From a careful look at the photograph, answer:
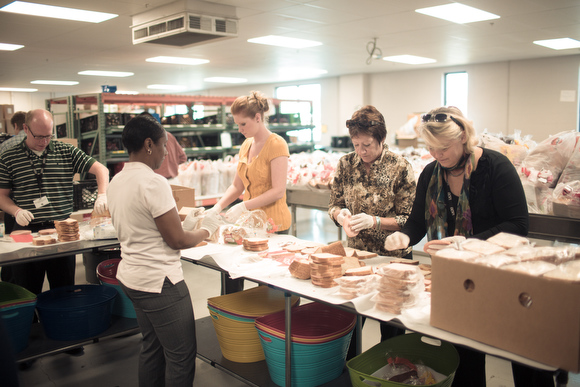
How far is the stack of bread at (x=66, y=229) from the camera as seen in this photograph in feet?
9.77

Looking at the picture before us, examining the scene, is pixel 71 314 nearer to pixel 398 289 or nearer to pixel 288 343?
pixel 288 343

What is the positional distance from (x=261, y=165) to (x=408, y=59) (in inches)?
351

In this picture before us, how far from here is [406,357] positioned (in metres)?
2.27

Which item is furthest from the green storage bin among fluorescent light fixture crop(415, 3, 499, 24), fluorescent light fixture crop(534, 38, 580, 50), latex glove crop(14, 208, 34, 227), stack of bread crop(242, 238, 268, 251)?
fluorescent light fixture crop(534, 38, 580, 50)

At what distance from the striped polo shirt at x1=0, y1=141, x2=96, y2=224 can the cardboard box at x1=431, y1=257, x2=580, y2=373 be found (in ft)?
8.81

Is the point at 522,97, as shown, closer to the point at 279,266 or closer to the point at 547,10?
the point at 547,10

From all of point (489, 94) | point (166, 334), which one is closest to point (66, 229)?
point (166, 334)

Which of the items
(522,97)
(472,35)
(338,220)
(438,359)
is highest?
(472,35)

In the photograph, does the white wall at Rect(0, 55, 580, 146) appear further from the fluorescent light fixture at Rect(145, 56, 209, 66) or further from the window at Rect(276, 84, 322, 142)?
the fluorescent light fixture at Rect(145, 56, 209, 66)

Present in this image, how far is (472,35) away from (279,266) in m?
6.98

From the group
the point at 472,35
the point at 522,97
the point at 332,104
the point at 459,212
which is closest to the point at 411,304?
the point at 459,212

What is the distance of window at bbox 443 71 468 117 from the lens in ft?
40.7

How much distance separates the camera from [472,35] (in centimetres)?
783

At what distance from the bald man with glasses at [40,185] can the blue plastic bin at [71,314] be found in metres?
0.21
